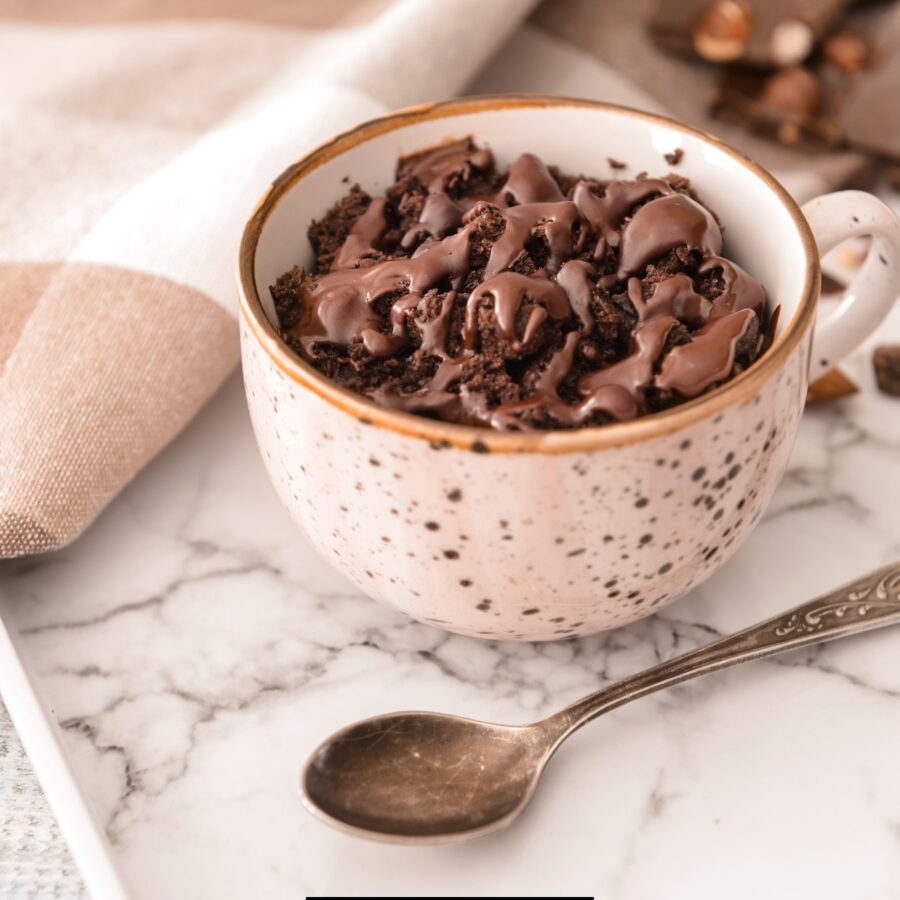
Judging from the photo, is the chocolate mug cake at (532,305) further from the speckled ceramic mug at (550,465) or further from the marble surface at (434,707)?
the marble surface at (434,707)

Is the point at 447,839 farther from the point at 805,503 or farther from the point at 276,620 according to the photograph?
the point at 805,503

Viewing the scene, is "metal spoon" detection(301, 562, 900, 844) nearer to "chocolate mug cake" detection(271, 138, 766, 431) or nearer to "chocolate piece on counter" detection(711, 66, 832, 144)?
"chocolate mug cake" detection(271, 138, 766, 431)

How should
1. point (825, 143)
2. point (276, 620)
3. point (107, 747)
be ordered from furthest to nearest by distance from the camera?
1. point (825, 143)
2. point (276, 620)
3. point (107, 747)

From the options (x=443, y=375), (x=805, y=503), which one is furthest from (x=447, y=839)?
(x=805, y=503)

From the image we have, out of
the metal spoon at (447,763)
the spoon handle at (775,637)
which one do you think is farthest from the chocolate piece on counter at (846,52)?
the metal spoon at (447,763)

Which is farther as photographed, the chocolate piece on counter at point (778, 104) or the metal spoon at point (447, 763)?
the chocolate piece on counter at point (778, 104)

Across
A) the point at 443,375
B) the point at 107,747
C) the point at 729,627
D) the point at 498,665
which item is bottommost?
the point at 107,747

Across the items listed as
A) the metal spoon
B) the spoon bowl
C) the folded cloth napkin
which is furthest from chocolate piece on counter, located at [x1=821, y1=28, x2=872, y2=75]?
the spoon bowl

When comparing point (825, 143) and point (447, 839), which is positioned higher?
point (825, 143)
